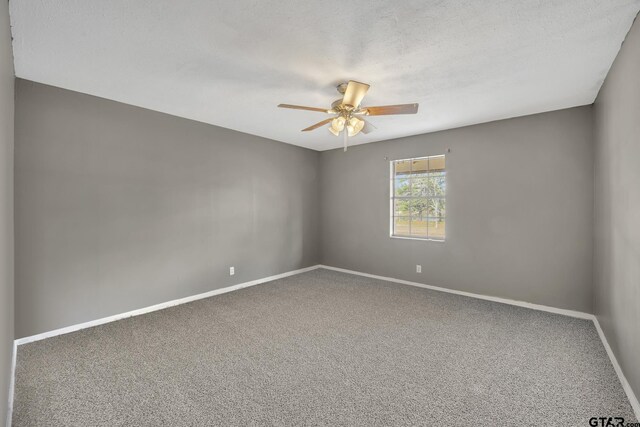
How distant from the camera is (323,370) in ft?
7.43

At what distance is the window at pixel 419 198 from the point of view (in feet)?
14.8

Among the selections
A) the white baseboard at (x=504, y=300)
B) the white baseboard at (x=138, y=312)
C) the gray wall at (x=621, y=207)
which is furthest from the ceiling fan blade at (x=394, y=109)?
the white baseboard at (x=138, y=312)

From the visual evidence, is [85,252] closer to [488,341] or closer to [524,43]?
[488,341]

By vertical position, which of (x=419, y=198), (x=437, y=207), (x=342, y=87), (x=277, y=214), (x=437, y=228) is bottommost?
(x=437, y=228)

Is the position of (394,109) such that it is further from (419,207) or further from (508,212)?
(419,207)

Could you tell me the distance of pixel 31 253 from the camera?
2.70 meters

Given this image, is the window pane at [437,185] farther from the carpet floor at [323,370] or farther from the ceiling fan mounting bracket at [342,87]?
the ceiling fan mounting bracket at [342,87]

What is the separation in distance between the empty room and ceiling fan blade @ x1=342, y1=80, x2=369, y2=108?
→ 33 millimetres

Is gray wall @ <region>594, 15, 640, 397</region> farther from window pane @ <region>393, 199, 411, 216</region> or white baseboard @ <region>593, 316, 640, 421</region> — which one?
window pane @ <region>393, 199, 411, 216</region>

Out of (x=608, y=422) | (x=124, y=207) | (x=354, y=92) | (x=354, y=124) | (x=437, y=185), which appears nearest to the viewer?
(x=608, y=422)

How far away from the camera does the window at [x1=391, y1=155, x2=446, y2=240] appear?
14.8 feet

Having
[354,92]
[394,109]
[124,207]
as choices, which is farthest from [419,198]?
[124,207]

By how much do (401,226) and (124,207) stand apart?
389 cm

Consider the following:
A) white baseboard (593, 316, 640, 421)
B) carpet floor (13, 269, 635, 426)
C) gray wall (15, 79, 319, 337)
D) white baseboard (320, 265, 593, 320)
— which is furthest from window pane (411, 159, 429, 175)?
white baseboard (593, 316, 640, 421)
